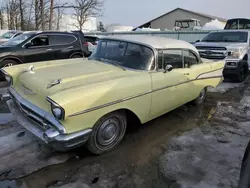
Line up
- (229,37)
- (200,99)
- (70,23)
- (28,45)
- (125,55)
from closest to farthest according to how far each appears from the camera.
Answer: (125,55) → (200,99) → (28,45) → (229,37) → (70,23)

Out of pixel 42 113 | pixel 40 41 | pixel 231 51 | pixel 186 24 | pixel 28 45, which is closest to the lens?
pixel 42 113

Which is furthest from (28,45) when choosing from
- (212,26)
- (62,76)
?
(212,26)

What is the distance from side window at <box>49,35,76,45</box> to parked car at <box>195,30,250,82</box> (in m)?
4.97

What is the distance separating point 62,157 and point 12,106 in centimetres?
124

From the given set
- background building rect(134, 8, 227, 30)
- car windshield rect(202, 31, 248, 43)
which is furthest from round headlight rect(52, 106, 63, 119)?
background building rect(134, 8, 227, 30)

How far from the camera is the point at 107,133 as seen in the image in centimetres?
332

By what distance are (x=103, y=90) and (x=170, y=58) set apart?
185cm

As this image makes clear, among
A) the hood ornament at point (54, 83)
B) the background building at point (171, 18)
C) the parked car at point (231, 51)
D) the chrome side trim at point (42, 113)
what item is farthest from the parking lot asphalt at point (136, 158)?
the background building at point (171, 18)

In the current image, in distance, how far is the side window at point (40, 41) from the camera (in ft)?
27.0

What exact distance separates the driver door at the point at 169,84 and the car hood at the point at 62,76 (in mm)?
532

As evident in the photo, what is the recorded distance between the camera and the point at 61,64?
4273mm

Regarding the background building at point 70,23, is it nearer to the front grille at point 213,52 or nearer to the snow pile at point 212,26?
the snow pile at point 212,26

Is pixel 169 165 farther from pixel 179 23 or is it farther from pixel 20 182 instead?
pixel 179 23

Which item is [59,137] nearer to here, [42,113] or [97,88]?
[42,113]
